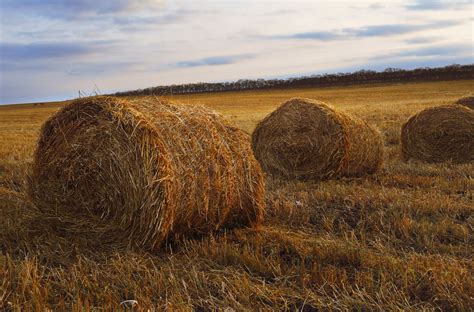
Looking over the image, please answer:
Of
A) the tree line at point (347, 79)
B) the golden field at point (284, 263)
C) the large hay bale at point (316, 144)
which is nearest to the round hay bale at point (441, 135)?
the large hay bale at point (316, 144)

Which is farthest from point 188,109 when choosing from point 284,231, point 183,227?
point 284,231

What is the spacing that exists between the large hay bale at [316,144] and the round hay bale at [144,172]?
317 cm

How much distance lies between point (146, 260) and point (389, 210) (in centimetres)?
297

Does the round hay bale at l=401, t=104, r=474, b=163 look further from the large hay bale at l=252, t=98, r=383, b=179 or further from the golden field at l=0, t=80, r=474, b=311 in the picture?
the golden field at l=0, t=80, r=474, b=311

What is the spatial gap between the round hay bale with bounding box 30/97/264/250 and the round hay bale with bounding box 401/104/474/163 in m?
5.91

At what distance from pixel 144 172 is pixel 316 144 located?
4.63m

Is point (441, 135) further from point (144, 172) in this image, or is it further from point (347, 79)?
point (347, 79)

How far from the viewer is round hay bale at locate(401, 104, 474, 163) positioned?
10.2 metres

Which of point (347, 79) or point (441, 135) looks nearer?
point (441, 135)

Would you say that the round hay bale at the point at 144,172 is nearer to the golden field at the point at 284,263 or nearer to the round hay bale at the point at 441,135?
the golden field at the point at 284,263

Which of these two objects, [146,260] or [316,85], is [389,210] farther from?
[316,85]

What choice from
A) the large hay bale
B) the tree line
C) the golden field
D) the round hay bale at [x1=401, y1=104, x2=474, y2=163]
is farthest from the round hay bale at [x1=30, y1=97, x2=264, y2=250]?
the tree line

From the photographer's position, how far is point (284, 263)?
442 centimetres

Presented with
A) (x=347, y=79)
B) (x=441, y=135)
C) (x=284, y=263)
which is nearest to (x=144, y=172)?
(x=284, y=263)
